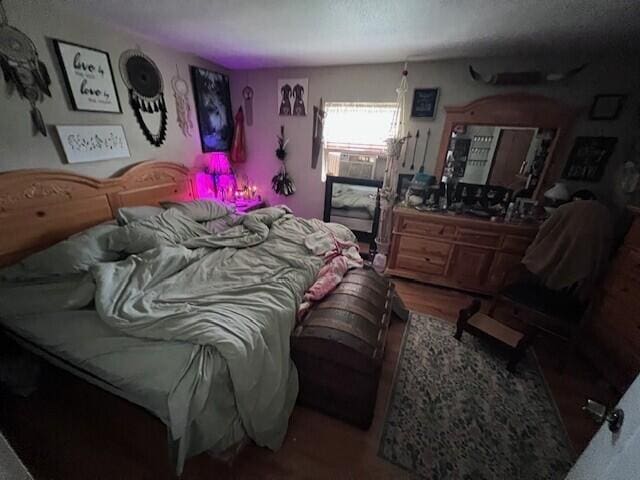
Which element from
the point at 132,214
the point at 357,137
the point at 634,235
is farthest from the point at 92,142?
the point at 634,235

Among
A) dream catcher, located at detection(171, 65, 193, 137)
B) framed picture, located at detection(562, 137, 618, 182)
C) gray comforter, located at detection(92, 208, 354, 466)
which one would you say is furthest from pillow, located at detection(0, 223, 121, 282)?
framed picture, located at detection(562, 137, 618, 182)

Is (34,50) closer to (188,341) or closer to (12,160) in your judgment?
(12,160)

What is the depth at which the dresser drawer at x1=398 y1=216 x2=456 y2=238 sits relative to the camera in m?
2.47

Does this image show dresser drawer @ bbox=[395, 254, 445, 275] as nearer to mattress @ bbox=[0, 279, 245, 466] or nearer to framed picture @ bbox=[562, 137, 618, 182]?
framed picture @ bbox=[562, 137, 618, 182]

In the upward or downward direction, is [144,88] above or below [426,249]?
above

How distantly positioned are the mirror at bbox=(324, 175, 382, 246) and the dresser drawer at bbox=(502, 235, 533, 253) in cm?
131

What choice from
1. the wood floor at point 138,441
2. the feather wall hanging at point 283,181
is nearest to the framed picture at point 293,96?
the feather wall hanging at point 283,181

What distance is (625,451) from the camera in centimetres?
52

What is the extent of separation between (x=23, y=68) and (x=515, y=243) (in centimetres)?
388

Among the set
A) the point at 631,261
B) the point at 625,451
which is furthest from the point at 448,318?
the point at 625,451

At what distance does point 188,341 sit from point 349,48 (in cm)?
256

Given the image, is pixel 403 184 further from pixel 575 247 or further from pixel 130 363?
pixel 130 363

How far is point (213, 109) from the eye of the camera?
3.01m

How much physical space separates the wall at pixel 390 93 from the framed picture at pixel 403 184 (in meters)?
0.22
